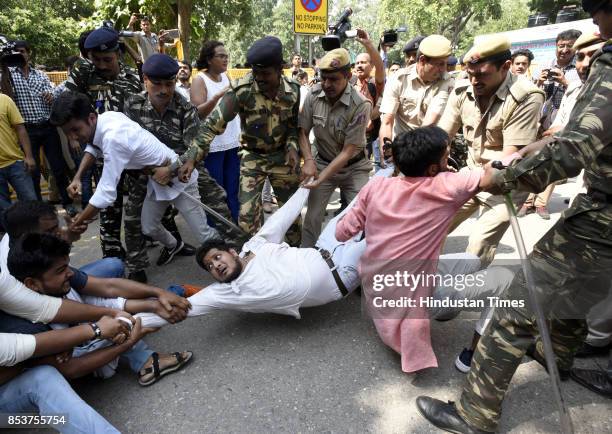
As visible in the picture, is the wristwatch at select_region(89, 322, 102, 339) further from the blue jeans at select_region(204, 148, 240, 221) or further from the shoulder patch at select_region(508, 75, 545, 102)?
the shoulder patch at select_region(508, 75, 545, 102)

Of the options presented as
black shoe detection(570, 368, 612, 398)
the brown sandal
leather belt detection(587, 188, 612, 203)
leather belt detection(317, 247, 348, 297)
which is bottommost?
black shoe detection(570, 368, 612, 398)

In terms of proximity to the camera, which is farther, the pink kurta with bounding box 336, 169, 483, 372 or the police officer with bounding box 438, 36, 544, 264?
the police officer with bounding box 438, 36, 544, 264

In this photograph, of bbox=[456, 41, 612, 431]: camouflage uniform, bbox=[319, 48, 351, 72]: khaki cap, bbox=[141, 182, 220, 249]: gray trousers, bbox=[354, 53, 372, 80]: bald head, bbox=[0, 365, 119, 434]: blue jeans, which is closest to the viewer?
bbox=[456, 41, 612, 431]: camouflage uniform

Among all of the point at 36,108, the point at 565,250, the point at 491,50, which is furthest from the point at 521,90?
the point at 36,108

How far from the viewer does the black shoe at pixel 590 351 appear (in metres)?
2.29

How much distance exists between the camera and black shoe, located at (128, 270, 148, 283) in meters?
3.31

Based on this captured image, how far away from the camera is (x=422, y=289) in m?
2.11

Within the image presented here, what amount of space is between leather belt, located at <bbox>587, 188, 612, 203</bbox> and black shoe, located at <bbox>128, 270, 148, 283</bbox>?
10.4ft

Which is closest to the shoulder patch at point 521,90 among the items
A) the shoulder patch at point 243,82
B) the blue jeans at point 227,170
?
the shoulder patch at point 243,82

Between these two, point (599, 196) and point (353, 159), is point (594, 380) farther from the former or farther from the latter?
point (353, 159)

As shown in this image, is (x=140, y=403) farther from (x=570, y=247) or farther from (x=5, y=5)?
(x=5, y=5)

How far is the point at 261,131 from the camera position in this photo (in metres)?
3.12

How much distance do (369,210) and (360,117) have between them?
1146 millimetres

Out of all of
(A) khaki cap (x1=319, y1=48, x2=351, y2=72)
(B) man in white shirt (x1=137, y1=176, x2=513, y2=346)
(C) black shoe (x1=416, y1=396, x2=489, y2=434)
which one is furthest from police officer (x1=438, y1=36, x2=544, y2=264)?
(C) black shoe (x1=416, y1=396, x2=489, y2=434)
